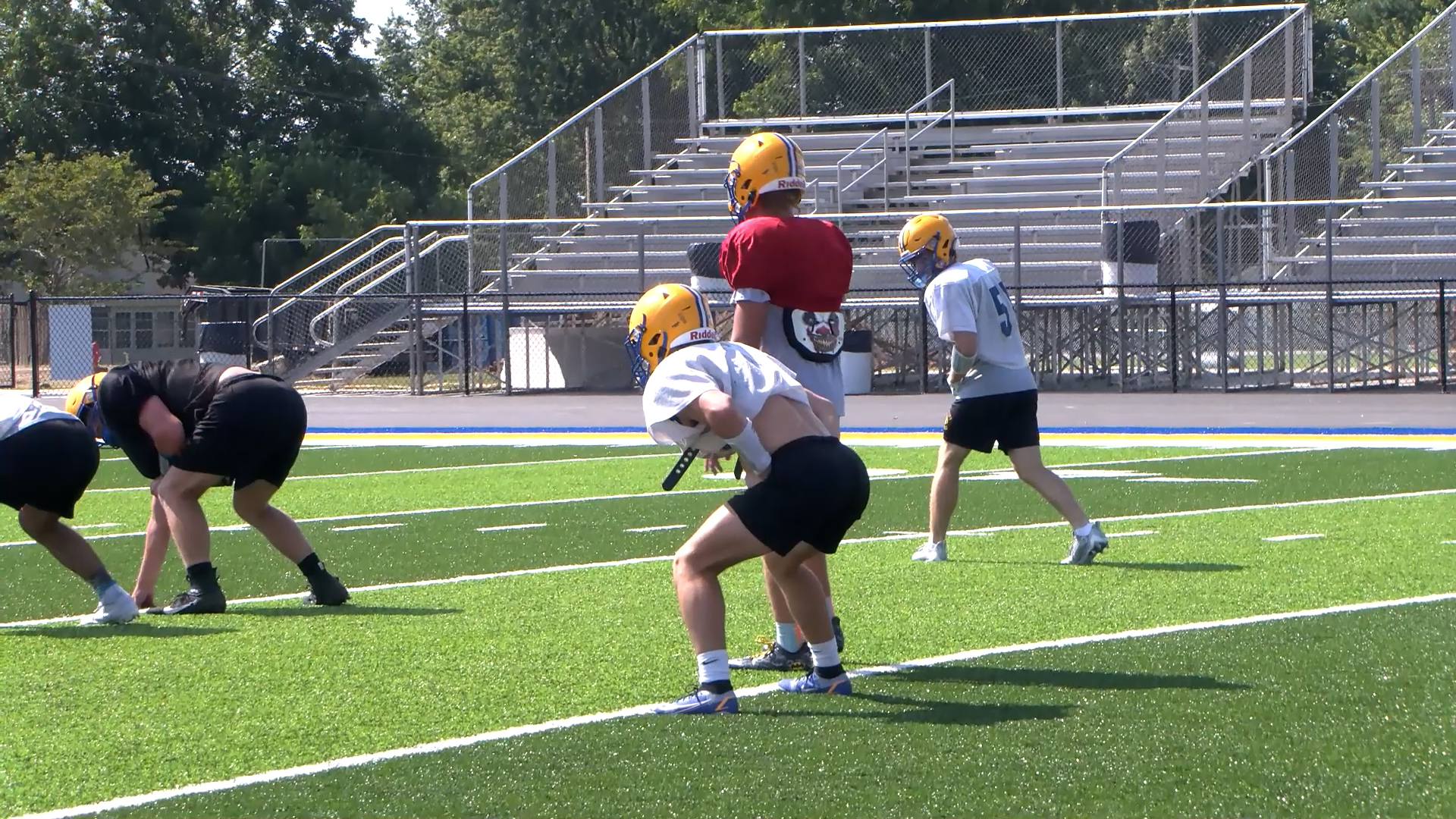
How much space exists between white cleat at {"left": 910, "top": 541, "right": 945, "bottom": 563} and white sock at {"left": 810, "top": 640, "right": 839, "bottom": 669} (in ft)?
10.1

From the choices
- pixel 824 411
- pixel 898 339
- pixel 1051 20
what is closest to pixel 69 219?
pixel 898 339

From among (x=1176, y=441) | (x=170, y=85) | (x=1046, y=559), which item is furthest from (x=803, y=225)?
(x=170, y=85)

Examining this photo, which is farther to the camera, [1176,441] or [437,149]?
[437,149]

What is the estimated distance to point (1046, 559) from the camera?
29.2 ft

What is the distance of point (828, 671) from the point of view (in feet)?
19.1

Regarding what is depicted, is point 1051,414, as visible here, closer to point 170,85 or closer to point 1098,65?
point 1098,65

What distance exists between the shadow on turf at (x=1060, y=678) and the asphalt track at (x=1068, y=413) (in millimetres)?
12017

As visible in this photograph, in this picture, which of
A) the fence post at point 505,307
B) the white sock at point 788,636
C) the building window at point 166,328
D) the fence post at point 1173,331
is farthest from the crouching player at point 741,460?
the building window at point 166,328

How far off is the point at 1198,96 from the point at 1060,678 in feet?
70.6

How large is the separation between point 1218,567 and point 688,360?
3.97 meters

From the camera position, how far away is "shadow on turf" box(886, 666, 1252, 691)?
5832 millimetres

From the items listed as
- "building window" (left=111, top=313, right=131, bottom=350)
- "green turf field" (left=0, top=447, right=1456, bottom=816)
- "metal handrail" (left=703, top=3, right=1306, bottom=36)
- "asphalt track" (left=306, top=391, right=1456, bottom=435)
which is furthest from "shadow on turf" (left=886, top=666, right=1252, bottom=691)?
"building window" (left=111, top=313, right=131, bottom=350)

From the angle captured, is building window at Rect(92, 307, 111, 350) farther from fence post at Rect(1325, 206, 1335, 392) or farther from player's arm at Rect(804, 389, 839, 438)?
player's arm at Rect(804, 389, 839, 438)

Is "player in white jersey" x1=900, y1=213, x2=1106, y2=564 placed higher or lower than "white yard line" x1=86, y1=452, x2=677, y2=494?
higher
